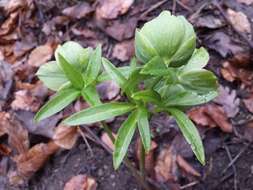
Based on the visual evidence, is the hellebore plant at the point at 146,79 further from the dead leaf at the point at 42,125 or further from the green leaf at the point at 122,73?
the dead leaf at the point at 42,125

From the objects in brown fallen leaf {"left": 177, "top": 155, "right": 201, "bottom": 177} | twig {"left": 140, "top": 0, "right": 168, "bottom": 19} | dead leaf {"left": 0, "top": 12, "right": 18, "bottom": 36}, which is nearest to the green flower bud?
brown fallen leaf {"left": 177, "top": 155, "right": 201, "bottom": 177}

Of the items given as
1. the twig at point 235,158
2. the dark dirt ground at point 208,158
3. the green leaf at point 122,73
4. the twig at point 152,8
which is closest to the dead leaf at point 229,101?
the dark dirt ground at point 208,158

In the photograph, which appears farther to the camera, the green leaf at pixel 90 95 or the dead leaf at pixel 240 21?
the dead leaf at pixel 240 21

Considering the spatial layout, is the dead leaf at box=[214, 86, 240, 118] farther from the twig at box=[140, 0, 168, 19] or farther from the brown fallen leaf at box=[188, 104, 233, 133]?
the twig at box=[140, 0, 168, 19]

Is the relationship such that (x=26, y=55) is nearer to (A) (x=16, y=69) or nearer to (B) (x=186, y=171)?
(A) (x=16, y=69)

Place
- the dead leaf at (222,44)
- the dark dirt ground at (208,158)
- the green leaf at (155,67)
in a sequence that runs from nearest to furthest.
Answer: the green leaf at (155,67)
the dark dirt ground at (208,158)
the dead leaf at (222,44)

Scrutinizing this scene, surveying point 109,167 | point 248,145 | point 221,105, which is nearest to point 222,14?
point 221,105

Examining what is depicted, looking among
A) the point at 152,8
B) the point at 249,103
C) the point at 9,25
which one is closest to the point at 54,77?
the point at 249,103

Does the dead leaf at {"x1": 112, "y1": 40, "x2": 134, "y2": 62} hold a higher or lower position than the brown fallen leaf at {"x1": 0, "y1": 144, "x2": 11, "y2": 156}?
higher
